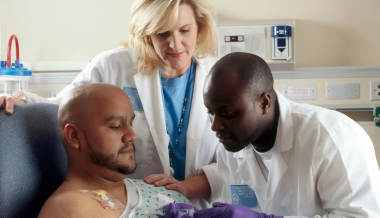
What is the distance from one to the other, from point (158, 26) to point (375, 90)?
1.63 metres

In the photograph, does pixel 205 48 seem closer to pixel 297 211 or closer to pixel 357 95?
pixel 297 211

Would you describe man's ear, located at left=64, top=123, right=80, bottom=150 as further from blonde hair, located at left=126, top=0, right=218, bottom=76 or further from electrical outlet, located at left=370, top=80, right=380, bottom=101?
electrical outlet, located at left=370, top=80, right=380, bottom=101

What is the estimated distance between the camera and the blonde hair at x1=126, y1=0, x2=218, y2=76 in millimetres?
1851

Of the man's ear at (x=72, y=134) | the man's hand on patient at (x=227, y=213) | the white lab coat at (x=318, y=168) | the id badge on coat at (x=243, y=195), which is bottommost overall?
the id badge on coat at (x=243, y=195)

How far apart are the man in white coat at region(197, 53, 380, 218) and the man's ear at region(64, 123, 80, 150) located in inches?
17.7

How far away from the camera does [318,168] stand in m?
1.47

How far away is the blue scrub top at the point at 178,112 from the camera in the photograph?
2.01 metres

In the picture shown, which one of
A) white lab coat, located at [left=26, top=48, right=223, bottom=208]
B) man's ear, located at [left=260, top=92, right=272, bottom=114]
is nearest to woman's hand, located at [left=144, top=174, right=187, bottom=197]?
white lab coat, located at [left=26, top=48, right=223, bottom=208]

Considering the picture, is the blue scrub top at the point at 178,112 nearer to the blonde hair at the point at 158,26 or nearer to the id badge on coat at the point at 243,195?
the blonde hair at the point at 158,26

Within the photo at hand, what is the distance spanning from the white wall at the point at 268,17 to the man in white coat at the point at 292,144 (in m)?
1.37

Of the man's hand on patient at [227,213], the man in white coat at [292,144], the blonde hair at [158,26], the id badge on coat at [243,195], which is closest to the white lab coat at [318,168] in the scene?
the man in white coat at [292,144]

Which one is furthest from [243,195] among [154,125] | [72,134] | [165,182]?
[72,134]

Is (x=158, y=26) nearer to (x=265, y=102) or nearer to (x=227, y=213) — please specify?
(x=265, y=102)

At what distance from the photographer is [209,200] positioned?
1.99 m
